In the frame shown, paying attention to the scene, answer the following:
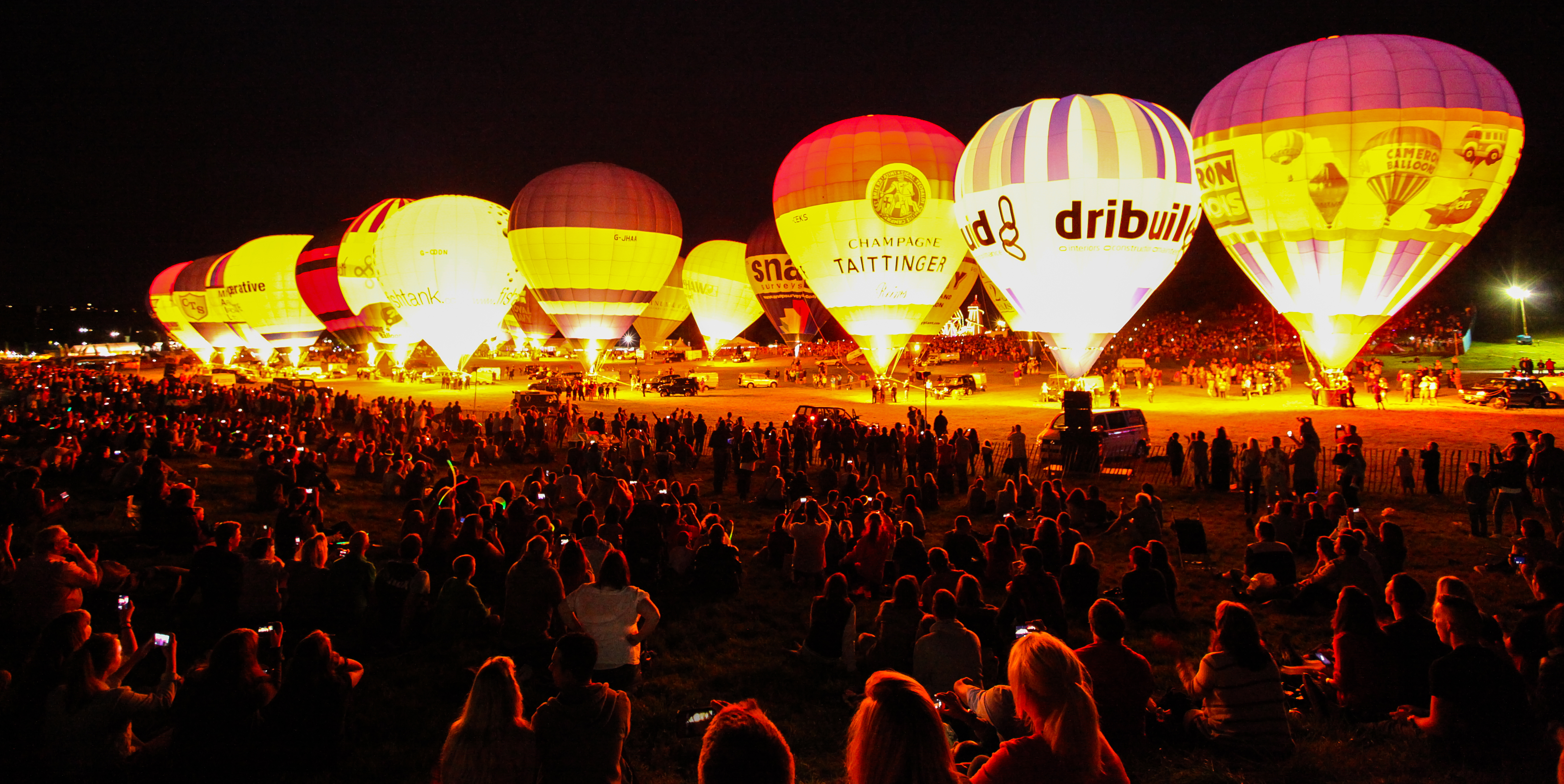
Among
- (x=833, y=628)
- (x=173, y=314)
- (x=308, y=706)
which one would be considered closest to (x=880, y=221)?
(x=833, y=628)

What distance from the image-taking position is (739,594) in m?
7.06

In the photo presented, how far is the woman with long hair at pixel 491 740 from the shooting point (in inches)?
105

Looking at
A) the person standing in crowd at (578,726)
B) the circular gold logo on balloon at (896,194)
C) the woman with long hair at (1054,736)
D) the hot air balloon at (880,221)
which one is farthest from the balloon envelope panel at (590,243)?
the woman with long hair at (1054,736)

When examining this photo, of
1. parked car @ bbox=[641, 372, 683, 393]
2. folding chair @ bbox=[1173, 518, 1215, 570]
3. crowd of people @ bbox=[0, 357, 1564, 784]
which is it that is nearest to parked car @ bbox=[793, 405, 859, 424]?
crowd of people @ bbox=[0, 357, 1564, 784]

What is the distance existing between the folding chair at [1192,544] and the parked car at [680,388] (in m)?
24.3

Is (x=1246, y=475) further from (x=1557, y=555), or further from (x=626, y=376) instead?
(x=626, y=376)

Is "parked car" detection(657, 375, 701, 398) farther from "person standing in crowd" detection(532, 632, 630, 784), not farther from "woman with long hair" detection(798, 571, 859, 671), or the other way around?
"person standing in crowd" detection(532, 632, 630, 784)

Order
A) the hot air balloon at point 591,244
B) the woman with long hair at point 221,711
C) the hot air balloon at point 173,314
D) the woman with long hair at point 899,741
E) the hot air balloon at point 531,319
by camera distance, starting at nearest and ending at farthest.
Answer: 1. the woman with long hair at point 899,741
2. the woman with long hair at point 221,711
3. the hot air balloon at point 591,244
4. the hot air balloon at point 531,319
5. the hot air balloon at point 173,314

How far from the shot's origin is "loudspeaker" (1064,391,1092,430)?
13.6 metres

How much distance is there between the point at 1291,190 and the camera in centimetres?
1875

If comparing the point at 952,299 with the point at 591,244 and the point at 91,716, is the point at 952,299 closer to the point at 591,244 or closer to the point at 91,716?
the point at 591,244

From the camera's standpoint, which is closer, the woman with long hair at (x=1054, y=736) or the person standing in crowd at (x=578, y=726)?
the woman with long hair at (x=1054, y=736)

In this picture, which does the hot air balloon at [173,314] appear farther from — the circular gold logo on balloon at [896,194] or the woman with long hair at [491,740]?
the woman with long hair at [491,740]

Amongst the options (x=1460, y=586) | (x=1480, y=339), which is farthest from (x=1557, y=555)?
(x=1480, y=339)
